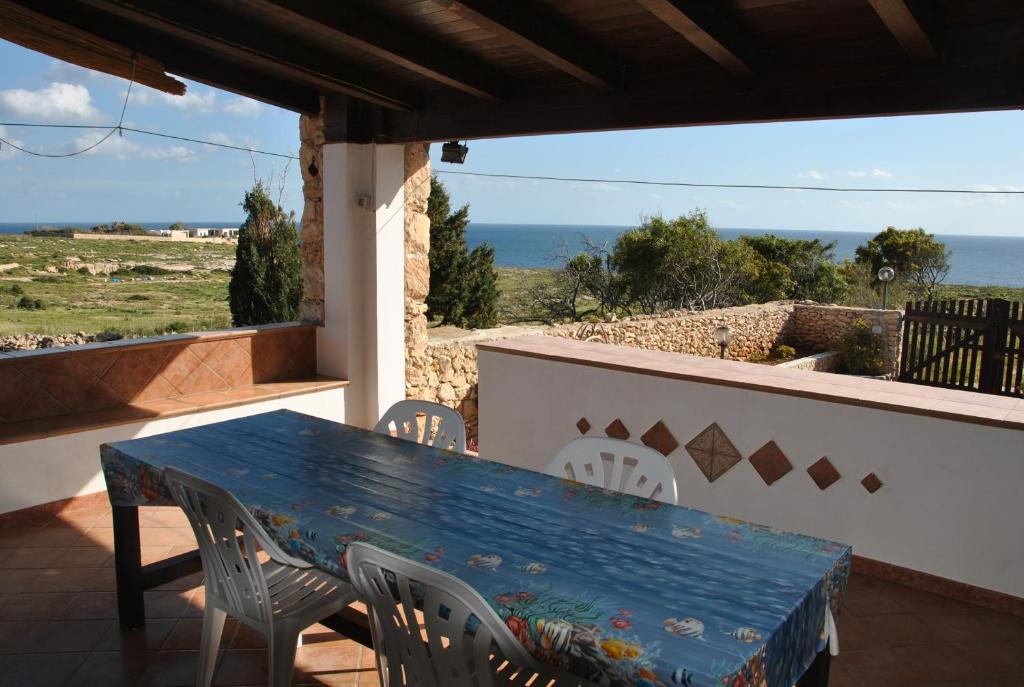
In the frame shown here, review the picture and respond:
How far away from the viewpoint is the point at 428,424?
2.89 meters

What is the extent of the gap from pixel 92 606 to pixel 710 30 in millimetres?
3282

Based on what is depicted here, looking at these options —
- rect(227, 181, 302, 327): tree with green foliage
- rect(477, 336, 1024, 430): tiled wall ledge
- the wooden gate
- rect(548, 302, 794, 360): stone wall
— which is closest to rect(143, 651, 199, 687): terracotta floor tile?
rect(477, 336, 1024, 430): tiled wall ledge

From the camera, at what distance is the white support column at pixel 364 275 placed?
5047 mm

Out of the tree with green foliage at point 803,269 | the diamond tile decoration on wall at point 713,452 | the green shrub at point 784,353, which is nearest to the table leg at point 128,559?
the diamond tile decoration on wall at point 713,452

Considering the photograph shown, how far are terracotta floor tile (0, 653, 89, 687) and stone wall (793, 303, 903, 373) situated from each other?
11.0 meters

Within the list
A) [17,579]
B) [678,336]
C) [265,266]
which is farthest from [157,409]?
[678,336]

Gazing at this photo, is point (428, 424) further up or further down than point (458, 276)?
further down

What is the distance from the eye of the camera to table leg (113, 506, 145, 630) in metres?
2.64

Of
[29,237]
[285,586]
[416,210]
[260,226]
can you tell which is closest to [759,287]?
[260,226]

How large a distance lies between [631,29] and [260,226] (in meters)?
7.11

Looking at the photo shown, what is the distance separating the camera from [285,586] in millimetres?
2135

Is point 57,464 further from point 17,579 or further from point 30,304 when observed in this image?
point 30,304

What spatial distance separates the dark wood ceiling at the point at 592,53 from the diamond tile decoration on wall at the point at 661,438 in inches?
59.8

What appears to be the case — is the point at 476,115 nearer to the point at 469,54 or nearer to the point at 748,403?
the point at 469,54
